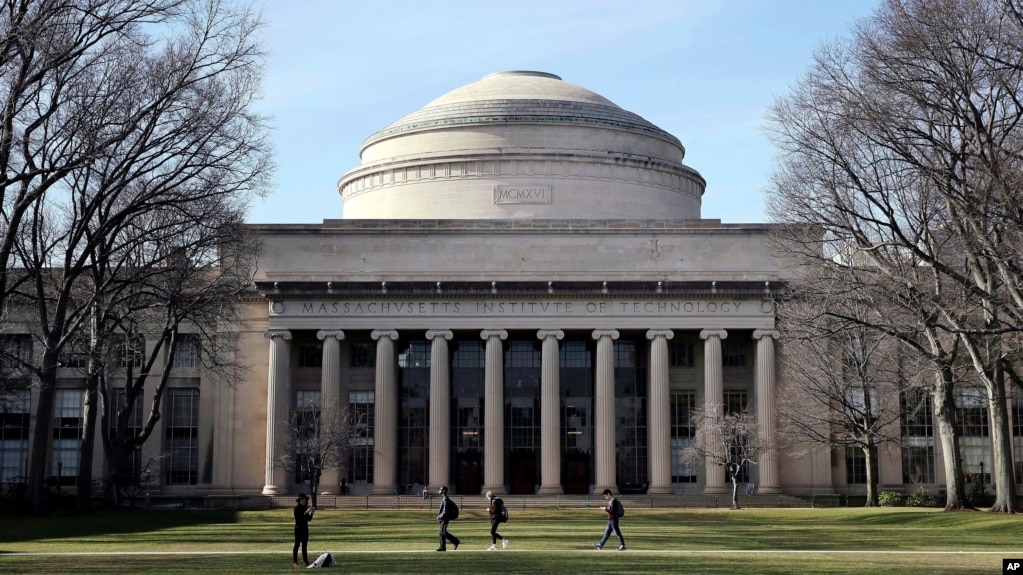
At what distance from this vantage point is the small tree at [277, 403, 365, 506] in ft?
219

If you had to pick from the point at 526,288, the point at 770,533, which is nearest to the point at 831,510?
the point at 770,533

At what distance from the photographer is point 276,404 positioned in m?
74.8

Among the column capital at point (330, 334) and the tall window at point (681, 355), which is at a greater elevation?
the column capital at point (330, 334)

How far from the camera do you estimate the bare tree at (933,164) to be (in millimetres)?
39241

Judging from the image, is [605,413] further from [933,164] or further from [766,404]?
[933,164]

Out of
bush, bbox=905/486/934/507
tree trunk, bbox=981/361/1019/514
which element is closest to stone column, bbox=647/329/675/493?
bush, bbox=905/486/934/507

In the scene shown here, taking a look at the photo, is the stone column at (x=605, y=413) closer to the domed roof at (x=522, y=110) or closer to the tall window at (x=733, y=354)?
the tall window at (x=733, y=354)

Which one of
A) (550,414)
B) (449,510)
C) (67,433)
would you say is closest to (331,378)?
(550,414)

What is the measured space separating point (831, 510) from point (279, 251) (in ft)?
117

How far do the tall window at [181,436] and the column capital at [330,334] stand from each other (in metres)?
8.53

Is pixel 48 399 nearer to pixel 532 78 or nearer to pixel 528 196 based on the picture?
pixel 528 196

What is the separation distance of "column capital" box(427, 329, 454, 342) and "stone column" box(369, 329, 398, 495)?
195 centimetres

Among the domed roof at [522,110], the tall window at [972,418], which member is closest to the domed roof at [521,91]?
the domed roof at [522,110]

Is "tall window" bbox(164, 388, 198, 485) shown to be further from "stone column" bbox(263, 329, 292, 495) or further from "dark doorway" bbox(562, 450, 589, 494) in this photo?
"dark doorway" bbox(562, 450, 589, 494)
